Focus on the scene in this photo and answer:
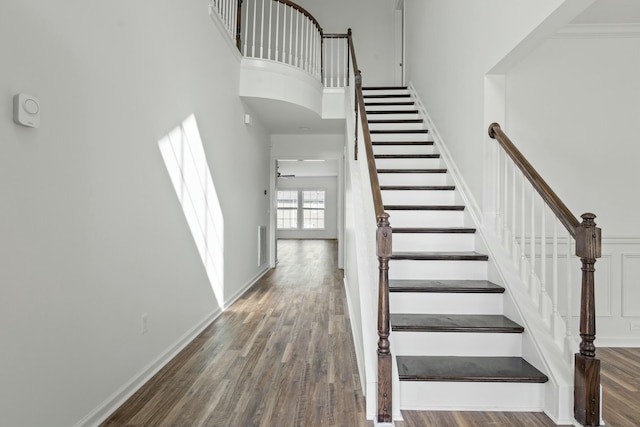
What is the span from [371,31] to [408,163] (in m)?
4.72

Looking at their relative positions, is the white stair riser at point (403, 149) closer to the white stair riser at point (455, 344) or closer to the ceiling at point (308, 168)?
the white stair riser at point (455, 344)

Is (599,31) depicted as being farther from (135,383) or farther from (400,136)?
(135,383)

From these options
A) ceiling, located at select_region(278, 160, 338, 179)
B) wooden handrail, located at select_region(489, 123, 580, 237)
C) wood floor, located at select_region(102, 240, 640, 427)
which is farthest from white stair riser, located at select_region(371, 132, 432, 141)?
ceiling, located at select_region(278, 160, 338, 179)

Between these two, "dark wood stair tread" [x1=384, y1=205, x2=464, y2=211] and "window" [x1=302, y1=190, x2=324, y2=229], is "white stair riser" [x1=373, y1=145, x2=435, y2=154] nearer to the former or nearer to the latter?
"dark wood stair tread" [x1=384, y1=205, x2=464, y2=211]

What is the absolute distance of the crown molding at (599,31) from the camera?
311 centimetres

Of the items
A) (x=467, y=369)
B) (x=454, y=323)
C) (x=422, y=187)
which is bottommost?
(x=467, y=369)

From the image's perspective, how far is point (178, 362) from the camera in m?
2.67

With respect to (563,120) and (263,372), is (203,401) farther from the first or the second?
(563,120)

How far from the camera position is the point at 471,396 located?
80.7 inches

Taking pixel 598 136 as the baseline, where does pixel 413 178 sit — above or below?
below

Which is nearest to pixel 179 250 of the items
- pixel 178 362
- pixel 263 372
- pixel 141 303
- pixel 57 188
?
pixel 141 303

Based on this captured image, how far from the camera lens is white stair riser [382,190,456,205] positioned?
141 inches

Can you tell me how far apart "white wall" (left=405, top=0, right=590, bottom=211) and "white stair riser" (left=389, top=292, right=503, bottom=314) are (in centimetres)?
93

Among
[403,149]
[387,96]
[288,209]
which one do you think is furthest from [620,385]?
[288,209]
